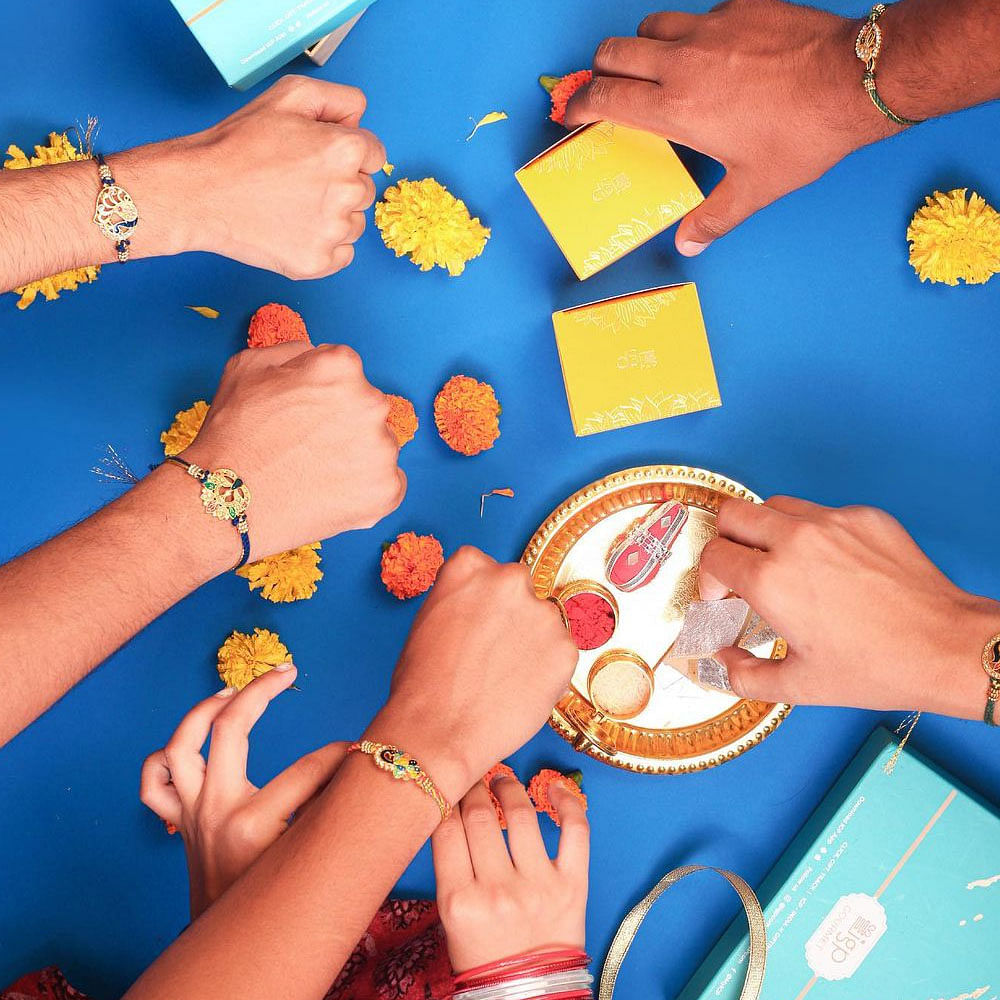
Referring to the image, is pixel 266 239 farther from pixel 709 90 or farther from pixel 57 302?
pixel 709 90

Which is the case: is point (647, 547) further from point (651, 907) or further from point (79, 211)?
point (79, 211)

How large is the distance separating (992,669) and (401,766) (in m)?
0.56

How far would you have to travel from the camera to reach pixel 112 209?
799mm

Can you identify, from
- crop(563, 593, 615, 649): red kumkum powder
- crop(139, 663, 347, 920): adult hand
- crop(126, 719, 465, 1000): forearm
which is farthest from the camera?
crop(563, 593, 615, 649): red kumkum powder

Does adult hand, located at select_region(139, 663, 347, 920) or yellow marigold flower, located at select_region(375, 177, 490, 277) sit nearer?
adult hand, located at select_region(139, 663, 347, 920)

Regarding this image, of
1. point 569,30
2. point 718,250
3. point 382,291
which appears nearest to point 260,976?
point 382,291

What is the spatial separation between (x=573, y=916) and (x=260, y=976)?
0.29 meters

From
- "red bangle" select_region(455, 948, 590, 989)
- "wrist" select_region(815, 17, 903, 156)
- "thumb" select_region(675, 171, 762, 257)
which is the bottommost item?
"red bangle" select_region(455, 948, 590, 989)

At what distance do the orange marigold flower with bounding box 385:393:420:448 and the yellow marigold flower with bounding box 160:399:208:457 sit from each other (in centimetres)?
22

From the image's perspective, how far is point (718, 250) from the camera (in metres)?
1.01

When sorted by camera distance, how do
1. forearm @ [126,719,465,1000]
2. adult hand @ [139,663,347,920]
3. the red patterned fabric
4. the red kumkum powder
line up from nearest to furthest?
forearm @ [126,719,465,1000] → adult hand @ [139,663,347,920] → the red patterned fabric → the red kumkum powder

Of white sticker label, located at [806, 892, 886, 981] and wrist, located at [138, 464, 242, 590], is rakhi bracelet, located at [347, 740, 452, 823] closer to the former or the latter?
wrist, located at [138, 464, 242, 590]

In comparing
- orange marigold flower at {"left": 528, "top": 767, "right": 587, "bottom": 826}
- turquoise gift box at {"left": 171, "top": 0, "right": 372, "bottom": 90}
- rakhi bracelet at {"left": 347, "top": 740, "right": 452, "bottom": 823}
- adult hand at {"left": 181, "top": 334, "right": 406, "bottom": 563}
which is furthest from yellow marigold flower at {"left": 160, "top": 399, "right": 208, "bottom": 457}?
orange marigold flower at {"left": 528, "top": 767, "right": 587, "bottom": 826}

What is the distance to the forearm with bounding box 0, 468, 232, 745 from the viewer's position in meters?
0.65
